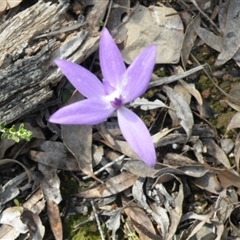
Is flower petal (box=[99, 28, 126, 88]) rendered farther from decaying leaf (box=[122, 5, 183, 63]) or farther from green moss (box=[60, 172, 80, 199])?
green moss (box=[60, 172, 80, 199])

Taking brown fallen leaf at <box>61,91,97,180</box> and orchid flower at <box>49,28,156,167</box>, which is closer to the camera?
orchid flower at <box>49,28,156,167</box>

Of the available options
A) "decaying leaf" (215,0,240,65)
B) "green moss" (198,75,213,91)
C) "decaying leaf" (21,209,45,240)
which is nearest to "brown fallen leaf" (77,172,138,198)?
"decaying leaf" (21,209,45,240)

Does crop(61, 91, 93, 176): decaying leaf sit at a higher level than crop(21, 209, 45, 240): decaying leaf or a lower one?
higher

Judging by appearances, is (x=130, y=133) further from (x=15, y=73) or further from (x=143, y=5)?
(x=143, y=5)

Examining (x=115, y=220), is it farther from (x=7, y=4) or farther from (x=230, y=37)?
(x=7, y=4)

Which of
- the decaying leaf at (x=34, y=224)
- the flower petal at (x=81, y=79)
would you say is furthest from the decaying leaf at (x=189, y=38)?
the decaying leaf at (x=34, y=224)

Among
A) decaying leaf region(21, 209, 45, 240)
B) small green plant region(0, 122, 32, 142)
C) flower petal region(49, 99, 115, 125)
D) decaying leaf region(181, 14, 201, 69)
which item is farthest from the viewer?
decaying leaf region(181, 14, 201, 69)

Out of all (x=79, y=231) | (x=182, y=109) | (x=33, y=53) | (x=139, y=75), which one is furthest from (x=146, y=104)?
(x=79, y=231)

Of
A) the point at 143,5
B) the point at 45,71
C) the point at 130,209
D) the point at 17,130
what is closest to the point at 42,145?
the point at 17,130
